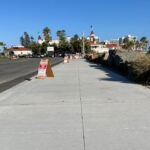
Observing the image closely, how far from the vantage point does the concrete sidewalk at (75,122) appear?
3.77 meters

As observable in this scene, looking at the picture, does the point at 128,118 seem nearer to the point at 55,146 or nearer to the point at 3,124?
the point at 55,146

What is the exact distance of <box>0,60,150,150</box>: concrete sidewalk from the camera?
12.4 feet

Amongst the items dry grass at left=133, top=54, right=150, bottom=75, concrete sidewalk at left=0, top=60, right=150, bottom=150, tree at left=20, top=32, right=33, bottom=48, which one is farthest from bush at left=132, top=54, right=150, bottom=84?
tree at left=20, top=32, right=33, bottom=48

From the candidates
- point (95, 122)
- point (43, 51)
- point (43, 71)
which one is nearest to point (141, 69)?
point (43, 71)

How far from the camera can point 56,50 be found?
9819 centimetres

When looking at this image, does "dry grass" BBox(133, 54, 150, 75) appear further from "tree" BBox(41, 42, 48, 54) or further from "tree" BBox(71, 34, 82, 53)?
"tree" BBox(41, 42, 48, 54)

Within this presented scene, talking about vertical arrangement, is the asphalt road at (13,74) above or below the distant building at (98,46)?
below

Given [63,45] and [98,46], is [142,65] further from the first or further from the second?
[98,46]

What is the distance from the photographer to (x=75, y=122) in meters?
4.84

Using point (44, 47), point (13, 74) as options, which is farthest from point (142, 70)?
point (44, 47)

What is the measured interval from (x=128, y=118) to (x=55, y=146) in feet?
7.18

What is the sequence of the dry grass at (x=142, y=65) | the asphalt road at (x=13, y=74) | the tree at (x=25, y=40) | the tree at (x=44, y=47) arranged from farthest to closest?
the tree at (x=25, y=40) → the tree at (x=44, y=47) → the asphalt road at (x=13, y=74) → the dry grass at (x=142, y=65)

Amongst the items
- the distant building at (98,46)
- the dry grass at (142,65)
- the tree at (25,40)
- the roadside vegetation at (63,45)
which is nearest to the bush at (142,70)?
the dry grass at (142,65)

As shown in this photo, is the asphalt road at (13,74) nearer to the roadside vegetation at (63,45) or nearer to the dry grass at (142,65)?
the dry grass at (142,65)
